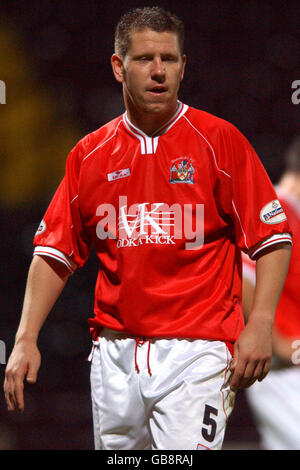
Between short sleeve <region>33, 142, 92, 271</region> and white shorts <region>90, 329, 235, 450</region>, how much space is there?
0.90 feet

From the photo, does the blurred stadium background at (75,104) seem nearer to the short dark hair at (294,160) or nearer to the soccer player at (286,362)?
the short dark hair at (294,160)

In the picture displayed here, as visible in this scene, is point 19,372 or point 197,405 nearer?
point 197,405

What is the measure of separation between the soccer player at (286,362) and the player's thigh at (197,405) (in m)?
0.76

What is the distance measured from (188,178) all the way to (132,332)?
435 mm

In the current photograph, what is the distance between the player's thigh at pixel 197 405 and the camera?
194 centimetres

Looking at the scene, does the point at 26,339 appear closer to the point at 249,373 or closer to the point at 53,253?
the point at 53,253

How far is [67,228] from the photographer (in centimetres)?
223

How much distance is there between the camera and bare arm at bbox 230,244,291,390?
73.6 inches

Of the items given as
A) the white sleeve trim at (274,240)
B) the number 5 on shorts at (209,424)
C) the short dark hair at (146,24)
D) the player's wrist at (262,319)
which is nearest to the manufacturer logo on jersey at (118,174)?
the short dark hair at (146,24)

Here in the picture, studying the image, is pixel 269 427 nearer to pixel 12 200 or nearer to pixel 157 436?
pixel 157 436

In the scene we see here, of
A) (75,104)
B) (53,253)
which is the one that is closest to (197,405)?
(53,253)

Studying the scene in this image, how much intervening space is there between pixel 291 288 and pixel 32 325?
1.06m

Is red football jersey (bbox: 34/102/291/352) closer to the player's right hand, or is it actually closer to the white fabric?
the player's right hand
